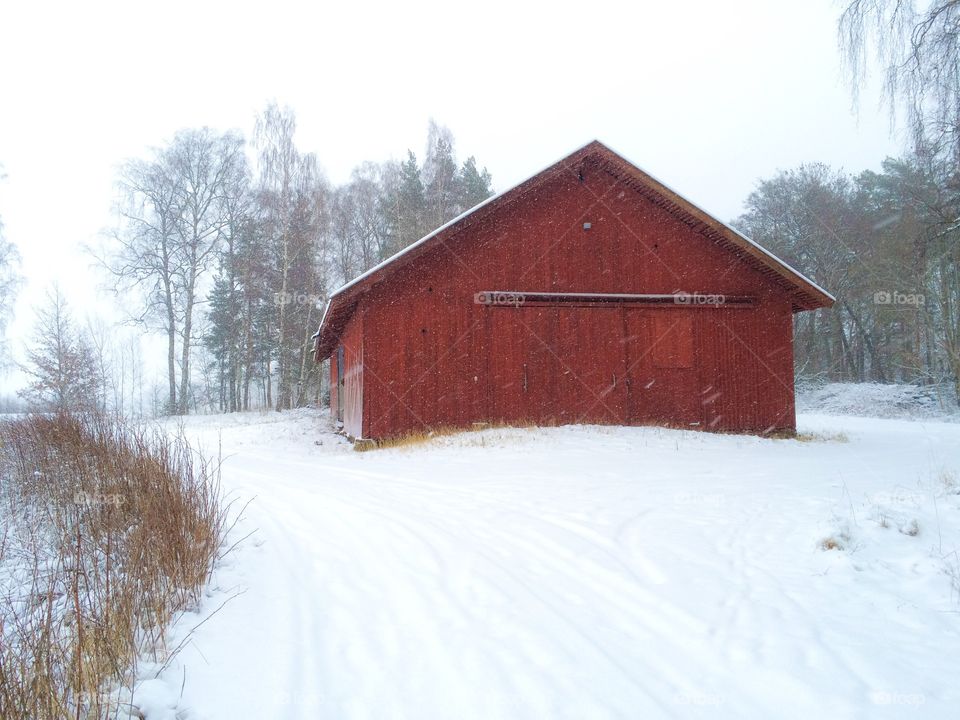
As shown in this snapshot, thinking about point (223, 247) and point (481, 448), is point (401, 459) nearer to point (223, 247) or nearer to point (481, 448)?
point (481, 448)

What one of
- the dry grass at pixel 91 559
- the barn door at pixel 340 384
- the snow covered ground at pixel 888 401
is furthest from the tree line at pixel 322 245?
the dry grass at pixel 91 559

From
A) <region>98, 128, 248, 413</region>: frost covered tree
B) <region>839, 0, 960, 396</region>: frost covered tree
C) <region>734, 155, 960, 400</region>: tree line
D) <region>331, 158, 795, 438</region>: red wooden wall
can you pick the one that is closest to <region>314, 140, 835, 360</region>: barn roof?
<region>331, 158, 795, 438</region>: red wooden wall

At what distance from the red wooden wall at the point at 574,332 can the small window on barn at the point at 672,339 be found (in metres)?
0.02

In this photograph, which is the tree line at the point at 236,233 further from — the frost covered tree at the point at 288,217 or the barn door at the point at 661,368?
the barn door at the point at 661,368

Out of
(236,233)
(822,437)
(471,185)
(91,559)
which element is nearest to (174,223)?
(236,233)

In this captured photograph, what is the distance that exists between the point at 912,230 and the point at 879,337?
380 inches

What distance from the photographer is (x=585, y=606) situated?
3.05 m

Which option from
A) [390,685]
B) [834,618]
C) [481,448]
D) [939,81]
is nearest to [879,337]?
[939,81]

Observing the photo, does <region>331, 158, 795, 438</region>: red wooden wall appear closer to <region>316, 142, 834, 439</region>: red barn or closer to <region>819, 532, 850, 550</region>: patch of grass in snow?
<region>316, 142, 834, 439</region>: red barn

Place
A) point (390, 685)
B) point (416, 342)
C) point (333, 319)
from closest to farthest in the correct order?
point (390, 685) → point (416, 342) → point (333, 319)

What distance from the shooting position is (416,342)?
11.1 m

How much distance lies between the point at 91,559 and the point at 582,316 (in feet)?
31.9

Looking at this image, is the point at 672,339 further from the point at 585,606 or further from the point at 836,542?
the point at 585,606

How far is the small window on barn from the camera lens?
11773 millimetres
